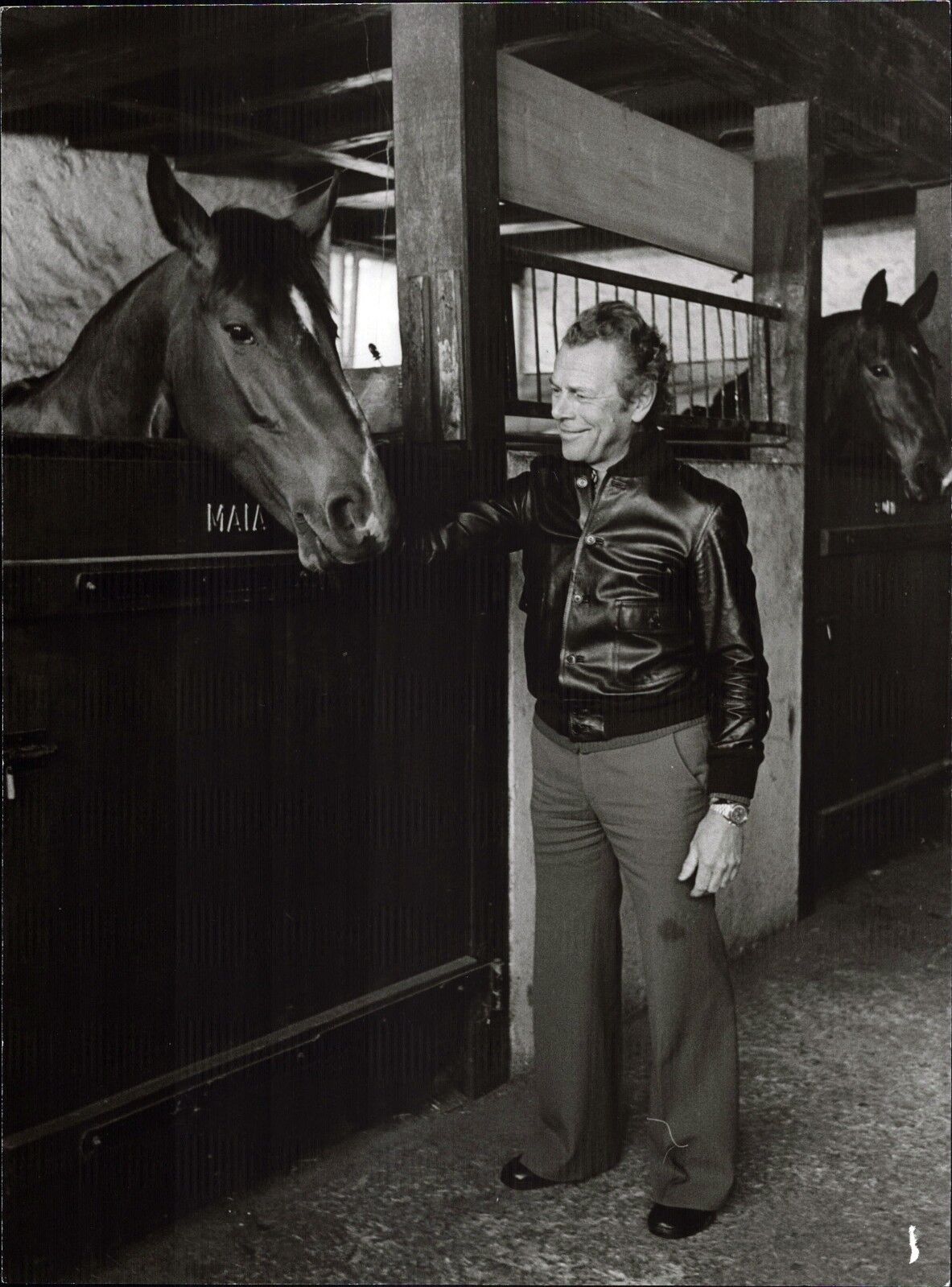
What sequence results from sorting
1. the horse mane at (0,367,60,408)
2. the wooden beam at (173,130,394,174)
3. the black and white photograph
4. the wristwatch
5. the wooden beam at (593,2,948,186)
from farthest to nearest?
1. the wooden beam at (173,130,394,174)
2. the wooden beam at (593,2,948,186)
3. the horse mane at (0,367,60,408)
4. the wristwatch
5. the black and white photograph

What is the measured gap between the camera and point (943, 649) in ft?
19.6

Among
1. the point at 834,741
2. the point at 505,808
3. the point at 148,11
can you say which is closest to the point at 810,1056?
the point at 505,808

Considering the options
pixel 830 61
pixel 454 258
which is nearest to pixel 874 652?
pixel 830 61

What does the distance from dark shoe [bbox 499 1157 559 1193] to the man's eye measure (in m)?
1.88

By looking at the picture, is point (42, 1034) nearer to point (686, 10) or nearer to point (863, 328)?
point (686, 10)

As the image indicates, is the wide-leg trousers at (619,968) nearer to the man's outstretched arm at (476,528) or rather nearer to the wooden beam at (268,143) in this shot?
the man's outstretched arm at (476,528)

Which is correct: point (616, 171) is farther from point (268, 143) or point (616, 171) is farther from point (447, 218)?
point (268, 143)

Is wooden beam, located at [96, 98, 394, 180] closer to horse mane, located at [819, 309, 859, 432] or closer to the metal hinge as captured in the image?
horse mane, located at [819, 309, 859, 432]

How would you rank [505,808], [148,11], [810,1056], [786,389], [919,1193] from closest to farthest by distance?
1. [919,1193]
2. [505,808]
3. [810,1056]
4. [148,11]
5. [786,389]

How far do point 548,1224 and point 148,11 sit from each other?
3596 millimetres

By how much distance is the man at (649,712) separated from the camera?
262cm

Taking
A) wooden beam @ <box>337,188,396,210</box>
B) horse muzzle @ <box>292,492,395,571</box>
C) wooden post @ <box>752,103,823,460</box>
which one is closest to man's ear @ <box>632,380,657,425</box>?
horse muzzle @ <box>292,492,395,571</box>

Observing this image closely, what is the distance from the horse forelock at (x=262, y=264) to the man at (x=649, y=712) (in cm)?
53

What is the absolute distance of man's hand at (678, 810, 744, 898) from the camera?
2605mm
